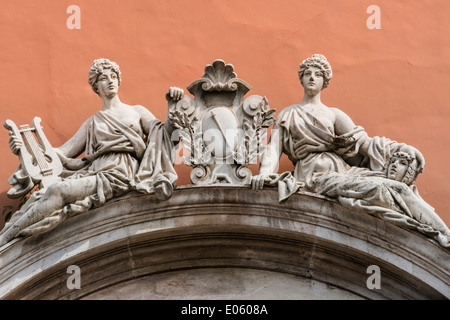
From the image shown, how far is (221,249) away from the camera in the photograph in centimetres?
880

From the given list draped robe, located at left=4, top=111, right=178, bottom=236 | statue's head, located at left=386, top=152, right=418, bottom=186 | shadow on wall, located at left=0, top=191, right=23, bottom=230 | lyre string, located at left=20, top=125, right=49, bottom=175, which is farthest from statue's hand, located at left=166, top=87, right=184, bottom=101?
statue's head, located at left=386, top=152, right=418, bottom=186

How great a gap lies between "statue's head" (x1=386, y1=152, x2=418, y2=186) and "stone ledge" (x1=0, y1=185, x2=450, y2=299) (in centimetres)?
35

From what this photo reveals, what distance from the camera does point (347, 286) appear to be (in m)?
8.62

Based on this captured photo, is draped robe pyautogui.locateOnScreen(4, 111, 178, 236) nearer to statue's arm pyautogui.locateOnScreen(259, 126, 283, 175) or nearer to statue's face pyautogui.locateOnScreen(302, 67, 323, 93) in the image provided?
statue's arm pyautogui.locateOnScreen(259, 126, 283, 175)

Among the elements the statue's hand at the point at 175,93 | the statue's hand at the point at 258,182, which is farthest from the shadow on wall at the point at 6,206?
the statue's hand at the point at 258,182

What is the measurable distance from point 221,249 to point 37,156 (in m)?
1.26

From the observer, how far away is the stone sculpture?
867cm

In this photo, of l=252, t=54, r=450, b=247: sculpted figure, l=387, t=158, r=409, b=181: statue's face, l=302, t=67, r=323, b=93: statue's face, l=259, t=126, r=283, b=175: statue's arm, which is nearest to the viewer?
l=252, t=54, r=450, b=247: sculpted figure

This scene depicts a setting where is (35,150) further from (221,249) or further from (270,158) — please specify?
(270,158)

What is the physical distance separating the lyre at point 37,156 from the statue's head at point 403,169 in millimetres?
2013

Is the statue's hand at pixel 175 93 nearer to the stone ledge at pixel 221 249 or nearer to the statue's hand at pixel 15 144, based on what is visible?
the stone ledge at pixel 221 249

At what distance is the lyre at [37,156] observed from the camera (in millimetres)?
8750

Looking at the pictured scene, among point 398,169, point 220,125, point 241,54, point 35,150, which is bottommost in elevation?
point 398,169

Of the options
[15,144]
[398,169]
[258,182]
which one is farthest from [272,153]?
[15,144]
